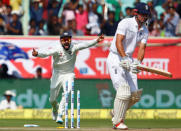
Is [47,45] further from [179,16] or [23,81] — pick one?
[179,16]

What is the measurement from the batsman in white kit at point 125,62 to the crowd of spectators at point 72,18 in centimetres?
710

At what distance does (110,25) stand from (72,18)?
1.12m

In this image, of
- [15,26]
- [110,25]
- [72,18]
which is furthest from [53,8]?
[110,25]

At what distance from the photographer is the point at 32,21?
17250mm

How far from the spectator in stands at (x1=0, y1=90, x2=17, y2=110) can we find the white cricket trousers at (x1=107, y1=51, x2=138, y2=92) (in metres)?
6.51

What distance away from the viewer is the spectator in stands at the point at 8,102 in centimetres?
1612

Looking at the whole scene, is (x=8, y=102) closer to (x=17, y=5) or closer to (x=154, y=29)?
(x=17, y=5)

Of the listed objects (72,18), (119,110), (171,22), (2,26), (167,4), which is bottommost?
(119,110)

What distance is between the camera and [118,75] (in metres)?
10.0

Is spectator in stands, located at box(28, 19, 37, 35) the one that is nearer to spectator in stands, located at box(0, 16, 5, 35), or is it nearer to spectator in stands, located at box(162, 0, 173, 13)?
spectator in stands, located at box(0, 16, 5, 35)

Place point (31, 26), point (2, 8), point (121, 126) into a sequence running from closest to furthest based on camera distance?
point (121, 126) < point (31, 26) < point (2, 8)

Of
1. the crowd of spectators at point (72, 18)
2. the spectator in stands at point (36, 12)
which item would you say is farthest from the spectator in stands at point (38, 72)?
the spectator in stands at point (36, 12)

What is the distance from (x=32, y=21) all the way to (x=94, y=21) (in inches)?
70.4

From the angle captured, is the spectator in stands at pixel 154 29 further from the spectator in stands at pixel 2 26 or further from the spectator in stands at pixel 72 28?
the spectator in stands at pixel 2 26
